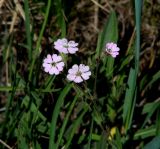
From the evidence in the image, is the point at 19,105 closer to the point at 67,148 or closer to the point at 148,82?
the point at 67,148

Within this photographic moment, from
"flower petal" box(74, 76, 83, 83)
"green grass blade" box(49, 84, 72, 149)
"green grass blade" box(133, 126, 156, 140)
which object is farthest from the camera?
"green grass blade" box(133, 126, 156, 140)

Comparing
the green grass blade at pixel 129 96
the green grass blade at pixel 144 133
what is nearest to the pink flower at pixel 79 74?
the green grass blade at pixel 129 96

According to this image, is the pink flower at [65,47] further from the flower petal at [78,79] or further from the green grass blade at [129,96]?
the green grass blade at [129,96]

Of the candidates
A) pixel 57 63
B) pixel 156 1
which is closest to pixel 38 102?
pixel 57 63

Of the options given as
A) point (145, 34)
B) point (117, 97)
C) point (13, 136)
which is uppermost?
point (145, 34)

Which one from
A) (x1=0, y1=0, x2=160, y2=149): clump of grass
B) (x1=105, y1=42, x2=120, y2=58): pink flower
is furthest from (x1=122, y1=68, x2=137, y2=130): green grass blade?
(x1=105, y1=42, x2=120, y2=58): pink flower

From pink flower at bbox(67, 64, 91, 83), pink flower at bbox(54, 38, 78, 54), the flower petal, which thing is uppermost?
pink flower at bbox(54, 38, 78, 54)

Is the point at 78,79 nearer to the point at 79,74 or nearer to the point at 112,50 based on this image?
the point at 79,74

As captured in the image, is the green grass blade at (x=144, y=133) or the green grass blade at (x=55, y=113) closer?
the green grass blade at (x=55, y=113)

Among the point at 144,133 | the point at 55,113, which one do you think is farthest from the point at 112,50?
the point at 144,133

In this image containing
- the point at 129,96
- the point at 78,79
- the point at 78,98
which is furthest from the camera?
the point at 78,98

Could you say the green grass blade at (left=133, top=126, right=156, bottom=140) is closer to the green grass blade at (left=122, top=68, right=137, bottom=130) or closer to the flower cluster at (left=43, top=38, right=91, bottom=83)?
the green grass blade at (left=122, top=68, right=137, bottom=130)
